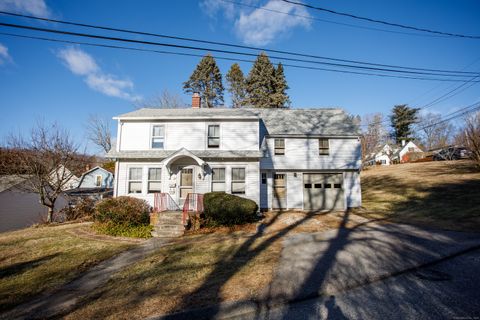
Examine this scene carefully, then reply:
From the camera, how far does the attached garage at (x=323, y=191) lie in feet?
52.8

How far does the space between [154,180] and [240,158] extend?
545cm

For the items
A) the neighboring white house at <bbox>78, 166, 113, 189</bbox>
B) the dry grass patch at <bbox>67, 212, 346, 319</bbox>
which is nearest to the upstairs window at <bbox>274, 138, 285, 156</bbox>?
the dry grass patch at <bbox>67, 212, 346, 319</bbox>

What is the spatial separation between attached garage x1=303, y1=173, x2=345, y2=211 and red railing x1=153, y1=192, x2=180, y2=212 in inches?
348

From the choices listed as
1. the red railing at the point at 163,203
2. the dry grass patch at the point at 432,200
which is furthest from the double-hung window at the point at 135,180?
the dry grass patch at the point at 432,200

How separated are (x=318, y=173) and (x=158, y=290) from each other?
13.4 metres

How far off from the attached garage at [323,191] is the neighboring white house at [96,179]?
21802 millimetres

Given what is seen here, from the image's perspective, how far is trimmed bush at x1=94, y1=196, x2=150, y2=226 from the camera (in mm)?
11250

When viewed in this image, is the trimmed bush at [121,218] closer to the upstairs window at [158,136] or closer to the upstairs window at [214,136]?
the upstairs window at [158,136]

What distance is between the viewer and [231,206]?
37.4 feet

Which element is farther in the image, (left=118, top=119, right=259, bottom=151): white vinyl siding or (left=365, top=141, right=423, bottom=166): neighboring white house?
(left=365, top=141, right=423, bottom=166): neighboring white house

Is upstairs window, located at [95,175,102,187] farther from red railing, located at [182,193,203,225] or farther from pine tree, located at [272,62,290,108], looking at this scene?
pine tree, located at [272,62,290,108]

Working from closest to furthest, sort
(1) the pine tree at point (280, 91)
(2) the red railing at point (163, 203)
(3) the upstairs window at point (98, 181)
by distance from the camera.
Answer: (2) the red railing at point (163, 203), (3) the upstairs window at point (98, 181), (1) the pine tree at point (280, 91)

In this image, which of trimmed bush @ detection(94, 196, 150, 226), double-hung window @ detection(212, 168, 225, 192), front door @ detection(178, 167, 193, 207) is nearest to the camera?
trimmed bush @ detection(94, 196, 150, 226)

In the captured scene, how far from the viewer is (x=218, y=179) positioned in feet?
46.6
